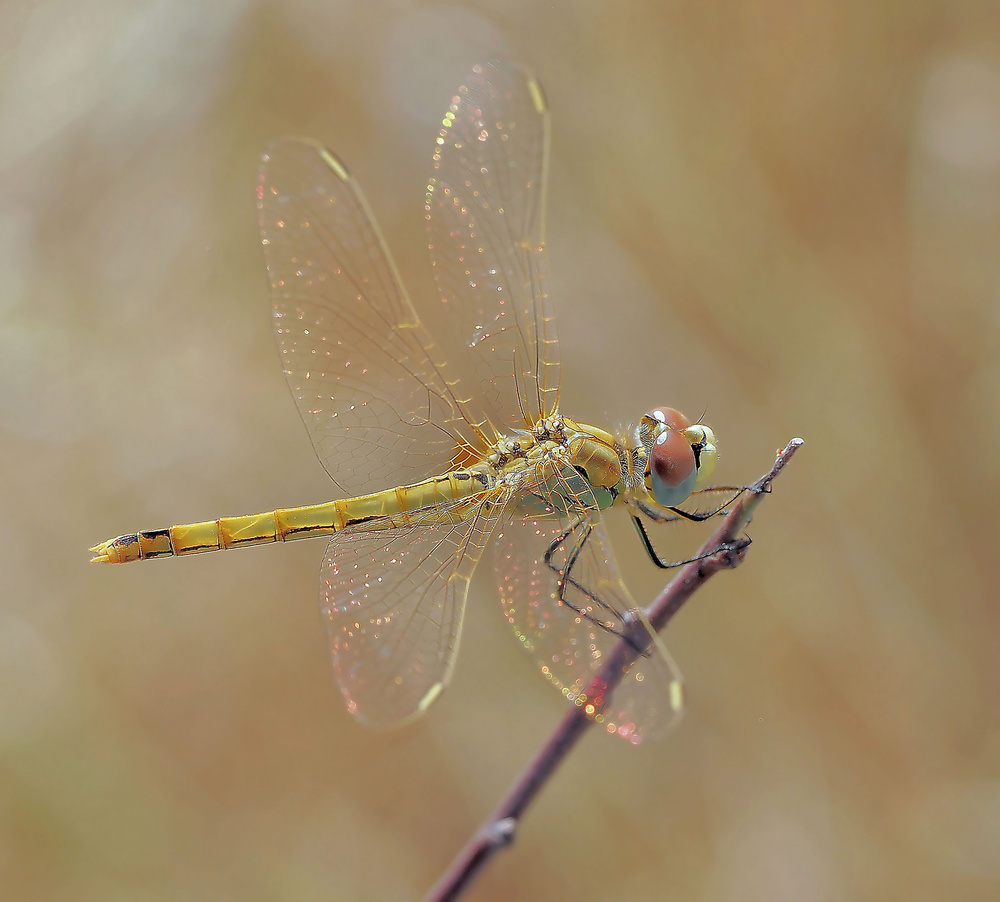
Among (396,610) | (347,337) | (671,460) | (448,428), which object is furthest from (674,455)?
(347,337)

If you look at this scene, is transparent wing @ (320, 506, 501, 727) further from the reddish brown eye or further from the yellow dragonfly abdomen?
the reddish brown eye

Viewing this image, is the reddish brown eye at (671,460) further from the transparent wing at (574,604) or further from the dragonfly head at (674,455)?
the transparent wing at (574,604)

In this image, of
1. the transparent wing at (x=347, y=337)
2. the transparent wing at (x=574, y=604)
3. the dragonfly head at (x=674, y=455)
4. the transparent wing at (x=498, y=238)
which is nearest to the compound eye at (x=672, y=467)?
the dragonfly head at (x=674, y=455)

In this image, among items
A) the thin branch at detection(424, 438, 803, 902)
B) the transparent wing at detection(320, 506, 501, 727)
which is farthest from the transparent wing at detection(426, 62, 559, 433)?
the thin branch at detection(424, 438, 803, 902)

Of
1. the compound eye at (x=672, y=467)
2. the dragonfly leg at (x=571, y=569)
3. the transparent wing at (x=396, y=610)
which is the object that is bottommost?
the transparent wing at (x=396, y=610)

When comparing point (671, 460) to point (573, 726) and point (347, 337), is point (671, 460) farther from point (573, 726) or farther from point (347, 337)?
point (347, 337)
